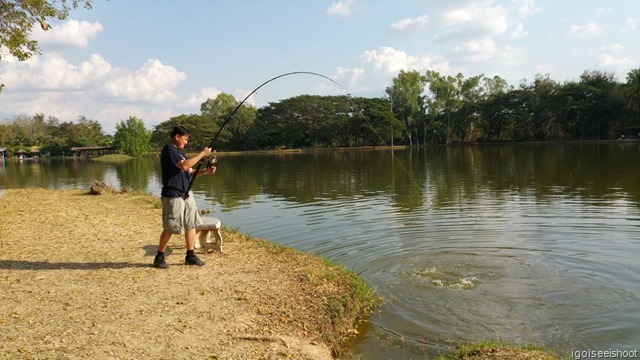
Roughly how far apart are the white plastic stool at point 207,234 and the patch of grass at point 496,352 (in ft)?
15.4

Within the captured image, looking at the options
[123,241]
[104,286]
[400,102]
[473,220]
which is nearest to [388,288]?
[104,286]

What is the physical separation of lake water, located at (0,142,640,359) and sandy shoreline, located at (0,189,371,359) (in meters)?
0.89

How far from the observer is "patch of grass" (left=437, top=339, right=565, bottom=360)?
5.09 metres

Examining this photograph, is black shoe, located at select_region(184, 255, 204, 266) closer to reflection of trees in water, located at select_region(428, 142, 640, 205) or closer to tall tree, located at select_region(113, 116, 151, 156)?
reflection of trees in water, located at select_region(428, 142, 640, 205)

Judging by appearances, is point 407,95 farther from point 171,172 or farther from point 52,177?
point 171,172

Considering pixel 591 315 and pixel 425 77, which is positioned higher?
pixel 425 77

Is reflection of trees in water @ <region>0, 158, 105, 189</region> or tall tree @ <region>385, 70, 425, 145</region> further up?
tall tree @ <region>385, 70, 425, 145</region>

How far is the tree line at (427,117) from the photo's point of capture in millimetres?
71625

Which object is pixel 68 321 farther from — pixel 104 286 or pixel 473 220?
pixel 473 220

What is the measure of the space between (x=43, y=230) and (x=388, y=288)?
8364mm

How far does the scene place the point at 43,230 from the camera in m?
11.1

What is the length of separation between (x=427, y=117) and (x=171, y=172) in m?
81.5

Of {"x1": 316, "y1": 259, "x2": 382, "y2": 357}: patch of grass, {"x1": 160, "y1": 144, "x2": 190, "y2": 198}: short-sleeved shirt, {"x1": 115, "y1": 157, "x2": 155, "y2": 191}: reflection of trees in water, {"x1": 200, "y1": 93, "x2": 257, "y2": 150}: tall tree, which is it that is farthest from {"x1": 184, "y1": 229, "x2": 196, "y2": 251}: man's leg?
{"x1": 200, "y1": 93, "x2": 257, "y2": 150}: tall tree

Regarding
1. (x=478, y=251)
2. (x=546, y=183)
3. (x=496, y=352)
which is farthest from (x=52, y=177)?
(x=496, y=352)
